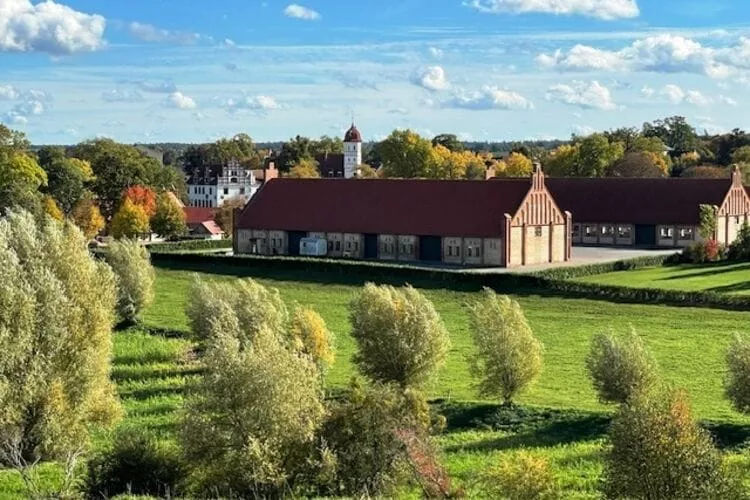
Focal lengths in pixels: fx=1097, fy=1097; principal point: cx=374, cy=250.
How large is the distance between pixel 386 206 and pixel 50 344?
4775 cm

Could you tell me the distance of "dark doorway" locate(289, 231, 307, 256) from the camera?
2859 inches

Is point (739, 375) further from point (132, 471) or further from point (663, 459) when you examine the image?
point (132, 471)

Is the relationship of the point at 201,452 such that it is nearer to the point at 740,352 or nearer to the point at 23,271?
the point at 23,271

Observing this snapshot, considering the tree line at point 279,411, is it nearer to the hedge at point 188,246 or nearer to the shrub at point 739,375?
the shrub at point 739,375

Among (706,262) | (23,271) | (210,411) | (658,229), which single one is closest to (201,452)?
(210,411)

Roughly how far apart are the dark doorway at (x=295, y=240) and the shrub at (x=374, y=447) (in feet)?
172

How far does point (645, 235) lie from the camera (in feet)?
254

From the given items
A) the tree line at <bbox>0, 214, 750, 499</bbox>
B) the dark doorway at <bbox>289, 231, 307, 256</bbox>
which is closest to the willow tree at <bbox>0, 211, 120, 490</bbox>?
the tree line at <bbox>0, 214, 750, 499</bbox>

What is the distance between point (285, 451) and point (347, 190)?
54.3 meters

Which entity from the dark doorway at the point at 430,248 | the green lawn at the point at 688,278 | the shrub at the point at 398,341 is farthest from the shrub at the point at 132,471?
the dark doorway at the point at 430,248

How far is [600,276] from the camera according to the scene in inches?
2296

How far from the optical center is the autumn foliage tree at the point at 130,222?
80.2 metres

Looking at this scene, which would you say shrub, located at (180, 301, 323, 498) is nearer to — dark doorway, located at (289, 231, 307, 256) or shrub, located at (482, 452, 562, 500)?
shrub, located at (482, 452, 562, 500)

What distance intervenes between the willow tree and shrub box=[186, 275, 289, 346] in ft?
27.8
